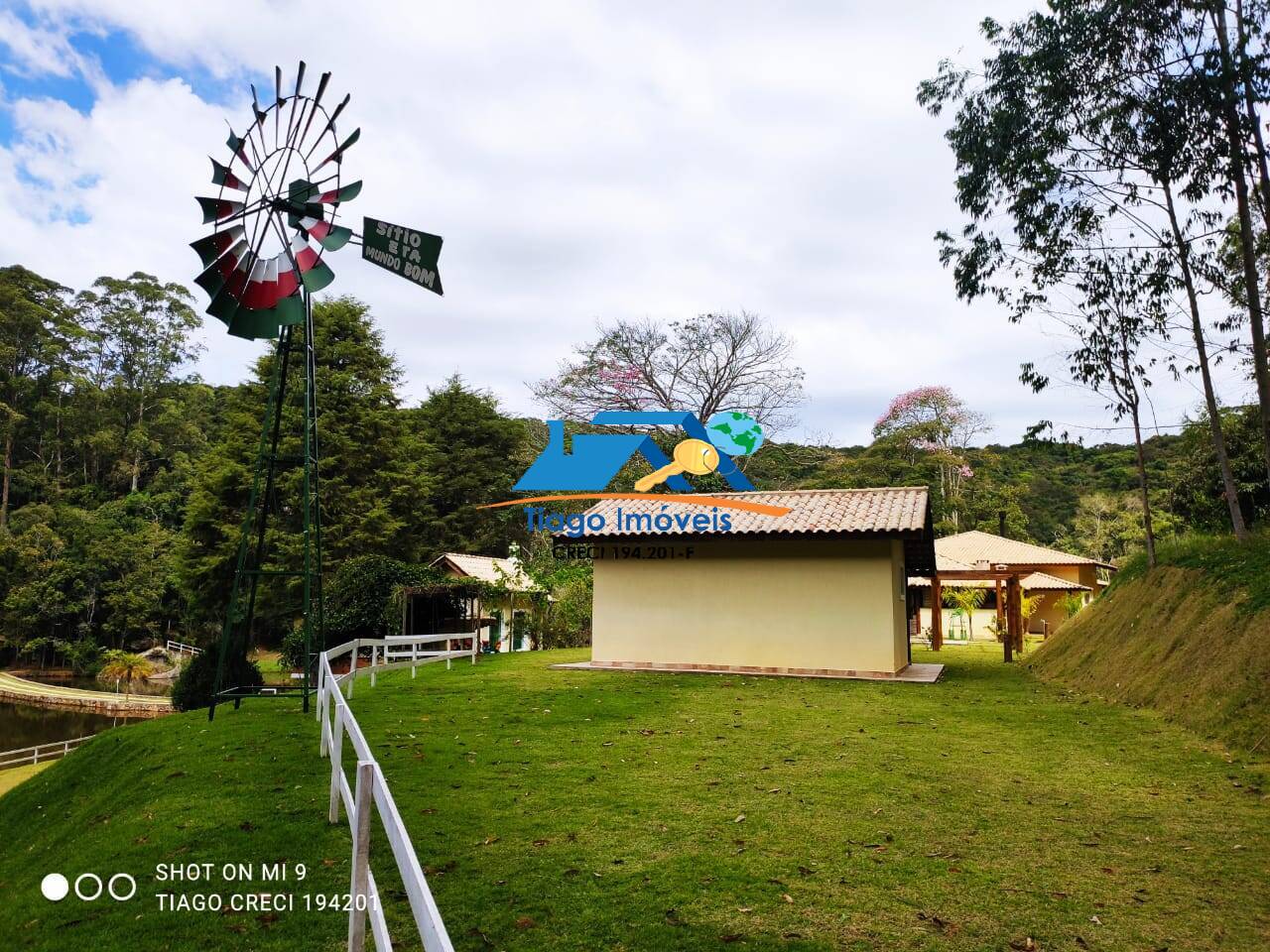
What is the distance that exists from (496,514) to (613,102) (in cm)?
2666

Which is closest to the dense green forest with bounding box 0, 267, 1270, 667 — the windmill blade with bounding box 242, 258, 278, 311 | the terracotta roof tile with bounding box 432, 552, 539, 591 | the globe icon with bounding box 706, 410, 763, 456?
the terracotta roof tile with bounding box 432, 552, 539, 591

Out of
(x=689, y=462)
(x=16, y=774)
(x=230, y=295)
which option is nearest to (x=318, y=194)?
(x=230, y=295)

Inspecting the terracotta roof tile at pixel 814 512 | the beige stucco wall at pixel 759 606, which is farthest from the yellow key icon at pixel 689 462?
the beige stucco wall at pixel 759 606

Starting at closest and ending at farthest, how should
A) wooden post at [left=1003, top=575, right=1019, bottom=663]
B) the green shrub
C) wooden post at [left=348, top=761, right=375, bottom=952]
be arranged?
wooden post at [left=348, top=761, right=375, bottom=952] → the green shrub → wooden post at [left=1003, top=575, right=1019, bottom=663]

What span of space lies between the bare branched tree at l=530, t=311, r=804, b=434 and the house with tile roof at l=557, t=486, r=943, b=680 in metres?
12.1

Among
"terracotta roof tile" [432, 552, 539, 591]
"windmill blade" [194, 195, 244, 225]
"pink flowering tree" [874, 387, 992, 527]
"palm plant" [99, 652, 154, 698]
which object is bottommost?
"palm plant" [99, 652, 154, 698]

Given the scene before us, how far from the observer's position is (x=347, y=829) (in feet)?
16.6

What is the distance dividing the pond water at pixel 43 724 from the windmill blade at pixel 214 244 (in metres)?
20.9

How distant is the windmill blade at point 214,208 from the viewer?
8859mm

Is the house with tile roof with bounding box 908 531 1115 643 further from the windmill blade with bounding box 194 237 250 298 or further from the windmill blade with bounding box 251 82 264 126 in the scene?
the windmill blade with bounding box 251 82 264 126

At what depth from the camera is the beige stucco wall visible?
14695mm

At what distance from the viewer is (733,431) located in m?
29.2

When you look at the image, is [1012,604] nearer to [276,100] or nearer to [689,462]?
[689,462]

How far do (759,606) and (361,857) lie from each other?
12891 millimetres
